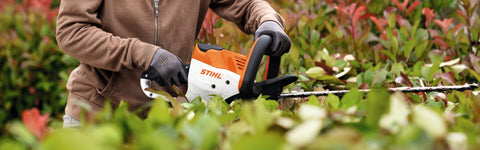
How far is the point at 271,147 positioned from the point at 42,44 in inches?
166

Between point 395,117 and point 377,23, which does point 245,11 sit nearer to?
point 377,23

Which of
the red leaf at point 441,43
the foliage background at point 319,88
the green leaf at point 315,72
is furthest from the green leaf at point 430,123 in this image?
the red leaf at point 441,43

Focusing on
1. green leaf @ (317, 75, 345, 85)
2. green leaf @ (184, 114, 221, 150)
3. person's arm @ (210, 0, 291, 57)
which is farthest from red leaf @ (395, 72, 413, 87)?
green leaf @ (184, 114, 221, 150)

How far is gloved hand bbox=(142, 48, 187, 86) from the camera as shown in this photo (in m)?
1.89

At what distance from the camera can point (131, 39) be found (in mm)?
1983

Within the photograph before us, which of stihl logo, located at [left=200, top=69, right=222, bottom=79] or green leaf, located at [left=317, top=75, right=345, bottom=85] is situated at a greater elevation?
stihl logo, located at [left=200, top=69, right=222, bottom=79]

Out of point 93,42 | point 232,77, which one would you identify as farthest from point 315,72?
point 93,42

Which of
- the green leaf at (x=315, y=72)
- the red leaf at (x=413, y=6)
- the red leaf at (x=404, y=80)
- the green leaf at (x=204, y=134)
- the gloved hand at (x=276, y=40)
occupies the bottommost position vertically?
the green leaf at (x=204, y=134)

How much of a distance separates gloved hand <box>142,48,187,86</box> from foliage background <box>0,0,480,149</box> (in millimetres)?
237

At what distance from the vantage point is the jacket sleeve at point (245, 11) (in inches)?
91.0

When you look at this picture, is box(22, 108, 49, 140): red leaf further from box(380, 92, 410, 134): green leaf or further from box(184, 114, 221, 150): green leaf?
box(380, 92, 410, 134): green leaf

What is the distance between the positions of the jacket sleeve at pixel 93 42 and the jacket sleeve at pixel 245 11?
2.00 ft

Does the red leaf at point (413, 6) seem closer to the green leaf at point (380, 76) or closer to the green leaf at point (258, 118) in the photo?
the green leaf at point (380, 76)

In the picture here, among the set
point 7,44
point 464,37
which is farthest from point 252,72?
point 7,44
